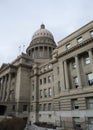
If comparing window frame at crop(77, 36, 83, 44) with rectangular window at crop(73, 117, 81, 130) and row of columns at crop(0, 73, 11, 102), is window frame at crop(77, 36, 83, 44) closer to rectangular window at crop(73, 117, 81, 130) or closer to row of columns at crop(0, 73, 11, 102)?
rectangular window at crop(73, 117, 81, 130)

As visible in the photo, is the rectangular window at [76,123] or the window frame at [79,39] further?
the window frame at [79,39]

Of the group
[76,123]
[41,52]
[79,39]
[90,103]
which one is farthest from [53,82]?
[41,52]

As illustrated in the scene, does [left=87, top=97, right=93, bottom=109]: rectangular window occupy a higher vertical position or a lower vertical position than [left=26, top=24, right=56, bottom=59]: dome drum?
lower

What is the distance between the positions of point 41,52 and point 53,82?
29.4m

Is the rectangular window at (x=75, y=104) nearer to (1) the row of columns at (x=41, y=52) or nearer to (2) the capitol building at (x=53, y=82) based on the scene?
(2) the capitol building at (x=53, y=82)

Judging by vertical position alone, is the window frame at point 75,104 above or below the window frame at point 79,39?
below

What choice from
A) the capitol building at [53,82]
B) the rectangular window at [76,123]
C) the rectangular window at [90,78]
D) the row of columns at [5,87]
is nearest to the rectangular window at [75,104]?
the capitol building at [53,82]

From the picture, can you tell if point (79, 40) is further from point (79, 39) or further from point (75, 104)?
point (75, 104)

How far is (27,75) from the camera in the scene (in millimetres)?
54094

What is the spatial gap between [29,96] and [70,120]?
2515 cm

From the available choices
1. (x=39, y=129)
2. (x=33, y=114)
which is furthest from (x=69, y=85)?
(x=33, y=114)

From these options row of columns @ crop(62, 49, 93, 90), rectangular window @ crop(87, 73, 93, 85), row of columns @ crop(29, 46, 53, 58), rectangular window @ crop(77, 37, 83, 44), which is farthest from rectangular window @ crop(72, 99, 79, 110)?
row of columns @ crop(29, 46, 53, 58)

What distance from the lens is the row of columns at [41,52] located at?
6966 cm

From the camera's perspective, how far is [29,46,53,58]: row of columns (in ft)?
229
